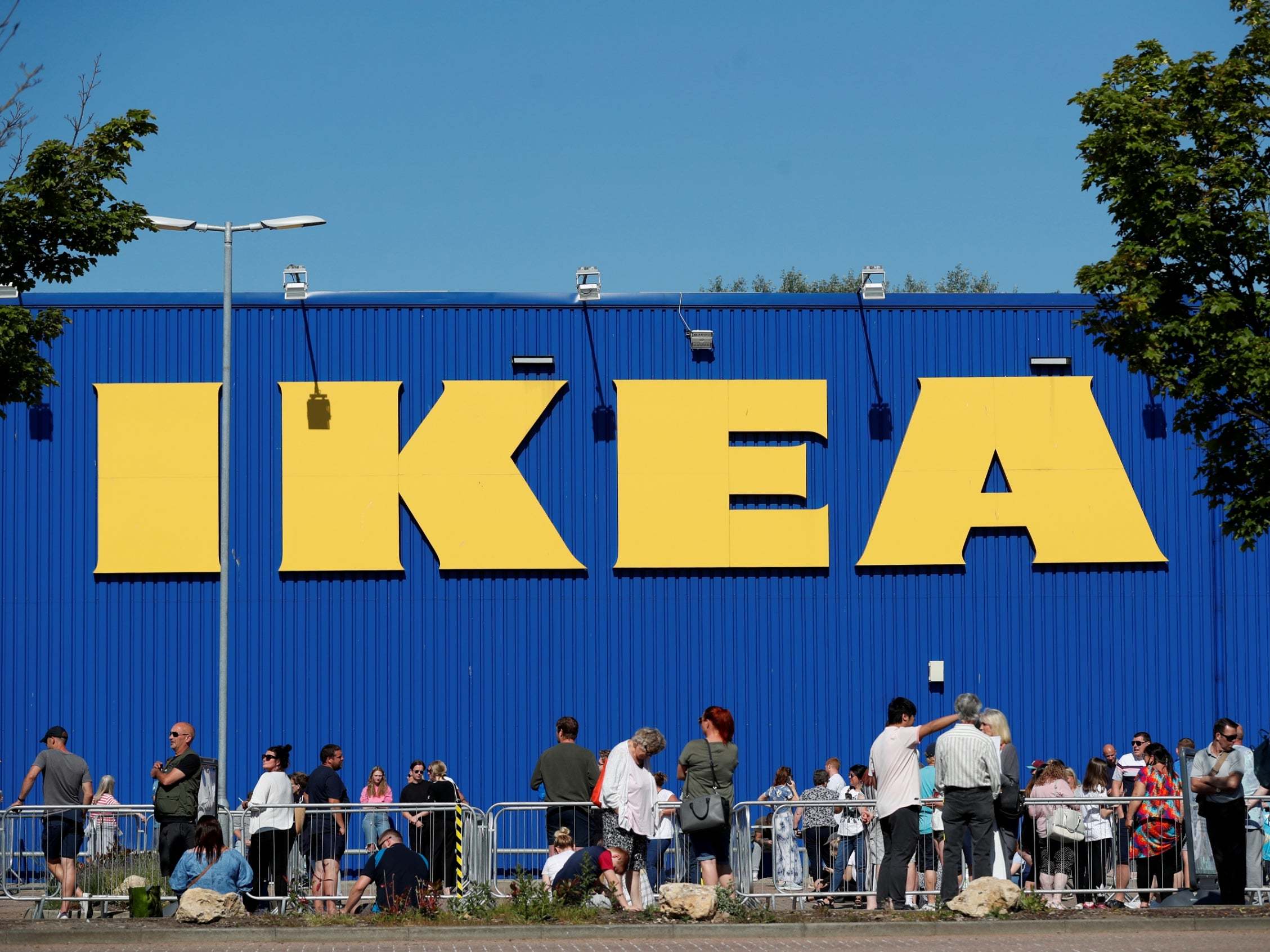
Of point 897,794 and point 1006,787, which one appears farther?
point 1006,787

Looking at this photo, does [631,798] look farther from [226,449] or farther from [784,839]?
[226,449]

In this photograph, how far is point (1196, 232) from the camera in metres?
17.1

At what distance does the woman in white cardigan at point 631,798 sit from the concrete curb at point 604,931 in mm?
1190

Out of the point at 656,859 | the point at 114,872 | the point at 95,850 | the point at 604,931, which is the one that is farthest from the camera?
the point at 656,859

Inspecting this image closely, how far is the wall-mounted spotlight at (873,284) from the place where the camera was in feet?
79.3

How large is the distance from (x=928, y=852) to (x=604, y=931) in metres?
3.90

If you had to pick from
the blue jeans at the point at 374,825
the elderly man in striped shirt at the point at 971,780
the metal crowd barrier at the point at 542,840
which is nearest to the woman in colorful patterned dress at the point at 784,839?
the metal crowd barrier at the point at 542,840

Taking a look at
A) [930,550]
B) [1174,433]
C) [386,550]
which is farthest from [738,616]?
[1174,433]

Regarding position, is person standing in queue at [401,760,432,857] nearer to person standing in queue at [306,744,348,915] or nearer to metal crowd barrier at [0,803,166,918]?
person standing in queue at [306,744,348,915]

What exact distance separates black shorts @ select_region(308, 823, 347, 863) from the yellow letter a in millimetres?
9961

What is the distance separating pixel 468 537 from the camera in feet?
77.6

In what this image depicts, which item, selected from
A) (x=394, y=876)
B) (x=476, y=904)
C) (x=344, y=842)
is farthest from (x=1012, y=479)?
(x=394, y=876)

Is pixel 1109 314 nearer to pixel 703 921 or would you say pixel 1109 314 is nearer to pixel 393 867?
pixel 703 921

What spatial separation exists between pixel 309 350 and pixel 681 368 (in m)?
5.37
